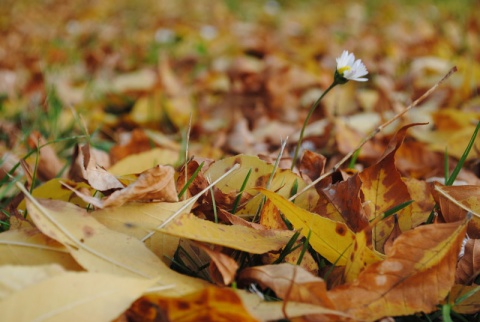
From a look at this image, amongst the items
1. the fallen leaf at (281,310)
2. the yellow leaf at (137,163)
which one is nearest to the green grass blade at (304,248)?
the fallen leaf at (281,310)

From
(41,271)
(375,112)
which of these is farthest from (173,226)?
(375,112)

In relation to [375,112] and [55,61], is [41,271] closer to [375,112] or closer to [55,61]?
[375,112]

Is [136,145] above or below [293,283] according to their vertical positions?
below

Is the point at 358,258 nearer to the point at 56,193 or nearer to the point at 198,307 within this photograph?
the point at 198,307

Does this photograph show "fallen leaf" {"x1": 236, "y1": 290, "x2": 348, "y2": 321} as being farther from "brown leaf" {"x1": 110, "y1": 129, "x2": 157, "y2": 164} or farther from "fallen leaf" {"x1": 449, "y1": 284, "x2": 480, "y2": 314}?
"brown leaf" {"x1": 110, "y1": 129, "x2": 157, "y2": 164}

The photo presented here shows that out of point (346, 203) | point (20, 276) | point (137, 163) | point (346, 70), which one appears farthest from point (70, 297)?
point (137, 163)

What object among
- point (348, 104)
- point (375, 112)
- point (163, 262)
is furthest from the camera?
point (348, 104)

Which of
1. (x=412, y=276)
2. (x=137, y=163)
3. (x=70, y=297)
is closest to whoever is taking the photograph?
(x=70, y=297)
